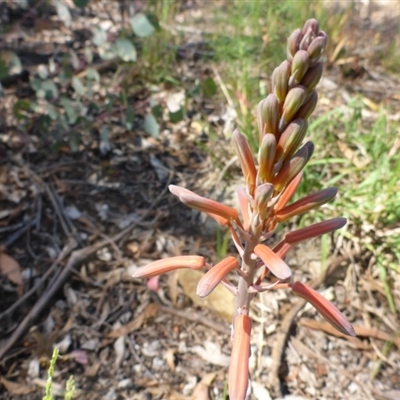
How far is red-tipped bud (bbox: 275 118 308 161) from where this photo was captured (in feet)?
4.21

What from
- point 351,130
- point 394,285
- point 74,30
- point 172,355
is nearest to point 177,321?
point 172,355

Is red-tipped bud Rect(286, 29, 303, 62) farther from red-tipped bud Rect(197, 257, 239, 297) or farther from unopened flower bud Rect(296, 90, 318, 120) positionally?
red-tipped bud Rect(197, 257, 239, 297)

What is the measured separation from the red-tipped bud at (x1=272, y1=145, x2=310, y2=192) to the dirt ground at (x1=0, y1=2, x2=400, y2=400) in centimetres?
Answer: 143

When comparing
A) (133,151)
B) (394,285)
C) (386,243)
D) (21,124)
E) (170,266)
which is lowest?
(394,285)

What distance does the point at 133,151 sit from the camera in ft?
12.6

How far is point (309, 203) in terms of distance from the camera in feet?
4.62

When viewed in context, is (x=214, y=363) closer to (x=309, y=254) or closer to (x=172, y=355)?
(x=172, y=355)

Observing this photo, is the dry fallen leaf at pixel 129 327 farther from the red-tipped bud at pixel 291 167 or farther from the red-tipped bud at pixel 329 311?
the red-tipped bud at pixel 291 167

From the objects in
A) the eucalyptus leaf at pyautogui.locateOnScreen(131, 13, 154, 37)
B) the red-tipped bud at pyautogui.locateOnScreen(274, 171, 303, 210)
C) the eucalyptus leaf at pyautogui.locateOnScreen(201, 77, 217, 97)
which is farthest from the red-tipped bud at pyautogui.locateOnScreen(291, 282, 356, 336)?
the eucalyptus leaf at pyautogui.locateOnScreen(201, 77, 217, 97)

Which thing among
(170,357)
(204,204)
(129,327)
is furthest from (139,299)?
(204,204)

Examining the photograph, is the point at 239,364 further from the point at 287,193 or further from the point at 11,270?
the point at 11,270

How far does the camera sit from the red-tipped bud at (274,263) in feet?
4.08

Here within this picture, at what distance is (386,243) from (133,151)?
2073 mm

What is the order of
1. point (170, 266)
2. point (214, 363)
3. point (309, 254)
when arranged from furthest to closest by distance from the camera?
point (309, 254), point (214, 363), point (170, 266)
